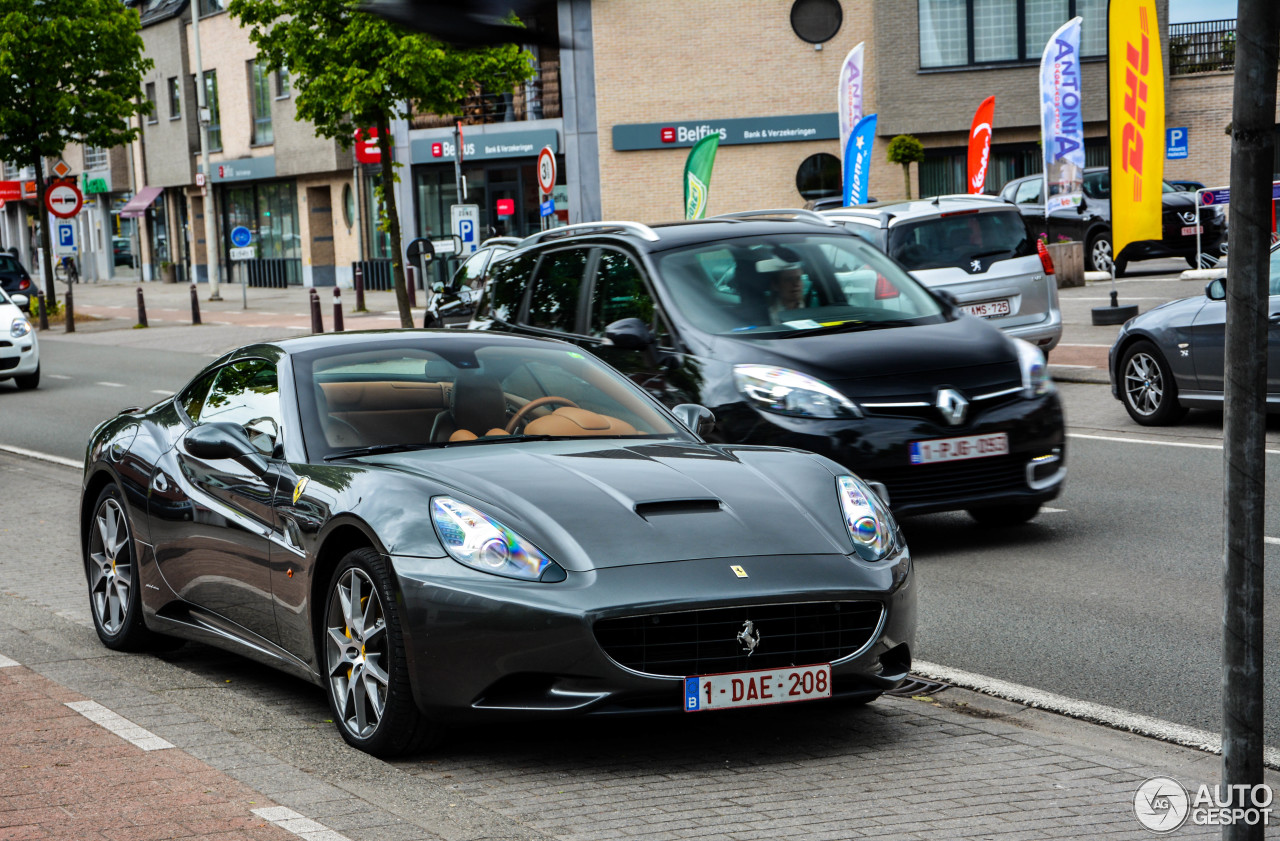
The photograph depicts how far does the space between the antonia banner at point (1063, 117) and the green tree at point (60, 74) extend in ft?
68.7

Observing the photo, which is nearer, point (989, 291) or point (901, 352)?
point (901, 352)

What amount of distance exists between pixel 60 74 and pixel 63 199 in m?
4.54

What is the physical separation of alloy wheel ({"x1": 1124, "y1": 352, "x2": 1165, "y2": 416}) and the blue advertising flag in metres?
13.5

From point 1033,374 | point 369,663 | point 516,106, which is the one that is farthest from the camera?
point 516,106

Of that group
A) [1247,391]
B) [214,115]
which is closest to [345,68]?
[1247,391]

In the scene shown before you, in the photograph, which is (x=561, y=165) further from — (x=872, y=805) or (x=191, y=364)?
(x=872, y=805)

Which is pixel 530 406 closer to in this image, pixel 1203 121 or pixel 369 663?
pixel 369 663

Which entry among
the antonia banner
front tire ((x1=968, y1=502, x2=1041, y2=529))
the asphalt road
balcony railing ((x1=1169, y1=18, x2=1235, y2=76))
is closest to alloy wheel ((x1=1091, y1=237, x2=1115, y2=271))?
the antonia banner

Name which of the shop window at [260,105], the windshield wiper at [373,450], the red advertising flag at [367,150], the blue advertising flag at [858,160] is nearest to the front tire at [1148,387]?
the windshield wiper at [373,450]

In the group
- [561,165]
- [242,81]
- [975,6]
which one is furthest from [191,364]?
[242,81]

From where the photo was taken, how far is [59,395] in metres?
20.5

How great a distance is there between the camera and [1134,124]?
19.5m

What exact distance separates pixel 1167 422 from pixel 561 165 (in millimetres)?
31445

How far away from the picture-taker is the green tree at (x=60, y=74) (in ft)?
114
